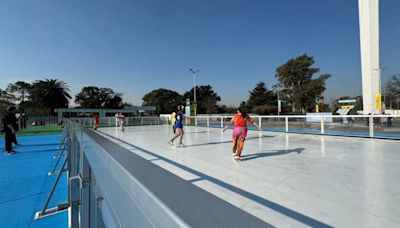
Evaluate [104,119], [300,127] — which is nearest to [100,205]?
[300,127]

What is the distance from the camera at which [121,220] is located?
0.93 metres

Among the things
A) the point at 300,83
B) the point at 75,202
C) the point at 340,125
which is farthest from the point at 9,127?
the point at 300,83

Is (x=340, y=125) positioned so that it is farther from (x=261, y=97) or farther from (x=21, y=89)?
(x=21, y=89)

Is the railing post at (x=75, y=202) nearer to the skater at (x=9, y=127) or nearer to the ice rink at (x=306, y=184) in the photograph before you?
the ice rink at (x=306, y=184)

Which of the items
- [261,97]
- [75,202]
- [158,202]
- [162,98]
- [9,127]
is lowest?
[75,202]

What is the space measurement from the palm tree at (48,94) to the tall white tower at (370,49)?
69515 mm

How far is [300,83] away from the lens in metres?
51.7

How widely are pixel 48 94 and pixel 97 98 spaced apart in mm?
19724

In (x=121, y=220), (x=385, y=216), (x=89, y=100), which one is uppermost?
(x=89, y=100)

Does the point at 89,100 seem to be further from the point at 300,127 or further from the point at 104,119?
the point at 300,127

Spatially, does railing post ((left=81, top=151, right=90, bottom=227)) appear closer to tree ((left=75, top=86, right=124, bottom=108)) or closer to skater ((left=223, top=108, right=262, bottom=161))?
skater ((left=223, top=108, right=262, bottom=161))

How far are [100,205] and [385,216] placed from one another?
3.43 m

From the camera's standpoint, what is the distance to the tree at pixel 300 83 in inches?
1901

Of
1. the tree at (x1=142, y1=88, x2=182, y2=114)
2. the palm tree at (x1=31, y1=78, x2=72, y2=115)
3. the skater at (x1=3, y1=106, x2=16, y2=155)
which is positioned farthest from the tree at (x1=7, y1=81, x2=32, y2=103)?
the skater at (x1=3, y1=106, x2=16, y2=155)
